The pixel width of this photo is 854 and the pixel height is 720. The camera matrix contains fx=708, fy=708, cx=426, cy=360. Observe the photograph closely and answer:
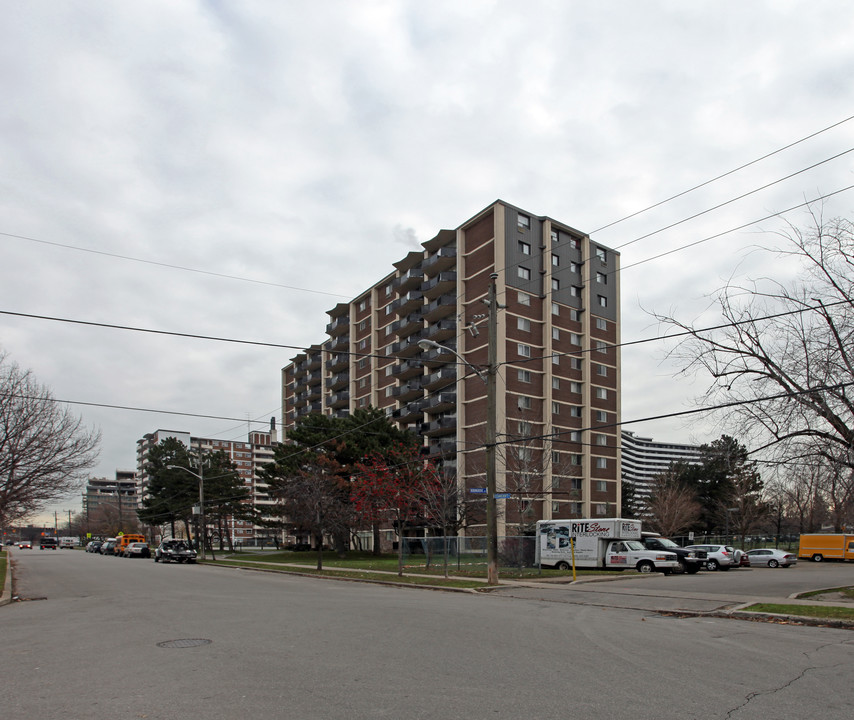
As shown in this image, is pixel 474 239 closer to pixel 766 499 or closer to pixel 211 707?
pixel 766 499

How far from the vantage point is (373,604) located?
54.6 feet

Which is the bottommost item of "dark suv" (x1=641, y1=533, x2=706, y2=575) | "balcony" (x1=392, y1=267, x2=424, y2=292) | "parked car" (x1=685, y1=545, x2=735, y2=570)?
"parked car" (x1=685, y1=545, x2=735, y2=570)

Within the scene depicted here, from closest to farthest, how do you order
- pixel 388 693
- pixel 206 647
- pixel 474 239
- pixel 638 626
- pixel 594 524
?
pixel 388 693
pixel 206 647
pixel 638 626
pixel 594 524
pixel 474 239

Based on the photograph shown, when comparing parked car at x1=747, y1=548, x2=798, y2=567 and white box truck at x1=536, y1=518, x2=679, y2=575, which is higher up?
white box truck at x1=536, y1=518, x2=679, y2=575

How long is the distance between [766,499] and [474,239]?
144 ft

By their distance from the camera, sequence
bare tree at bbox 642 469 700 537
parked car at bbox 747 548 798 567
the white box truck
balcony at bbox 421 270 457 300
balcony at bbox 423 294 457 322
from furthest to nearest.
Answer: balcony at bbox 423 294 457 322, balcony at bbox 421 270 457 300, bare tree at bbox 642 469 700 537, parked car at bbox 747 548 798 567, the white box truck

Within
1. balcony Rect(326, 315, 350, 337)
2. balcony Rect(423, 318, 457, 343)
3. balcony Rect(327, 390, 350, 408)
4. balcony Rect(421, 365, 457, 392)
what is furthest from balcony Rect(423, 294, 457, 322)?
balcony Rect(326, 315, 350, 337)

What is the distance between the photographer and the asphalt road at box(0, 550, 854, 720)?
21.7ft

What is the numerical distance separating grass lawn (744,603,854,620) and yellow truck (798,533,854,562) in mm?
36609

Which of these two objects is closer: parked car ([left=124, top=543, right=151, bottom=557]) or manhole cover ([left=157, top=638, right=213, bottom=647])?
manhole cover ([left=157, top=638, right=213, bottom=647])

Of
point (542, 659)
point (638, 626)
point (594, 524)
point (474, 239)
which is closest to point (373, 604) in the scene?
point (638, 626)

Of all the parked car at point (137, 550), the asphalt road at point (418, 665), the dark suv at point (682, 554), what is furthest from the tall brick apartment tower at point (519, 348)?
the asphalt road at point (418, 665)

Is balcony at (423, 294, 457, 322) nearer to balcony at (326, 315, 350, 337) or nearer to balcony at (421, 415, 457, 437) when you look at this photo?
balcony at (421, 415, 457, 437)

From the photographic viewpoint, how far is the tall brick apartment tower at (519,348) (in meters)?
61.1
